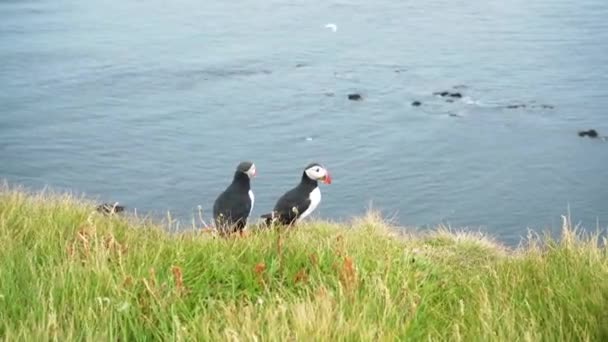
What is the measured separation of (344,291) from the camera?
6.30 meters

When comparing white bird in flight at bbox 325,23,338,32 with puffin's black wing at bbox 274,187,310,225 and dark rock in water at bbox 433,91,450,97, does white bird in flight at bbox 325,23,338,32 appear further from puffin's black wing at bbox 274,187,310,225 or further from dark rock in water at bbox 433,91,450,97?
puffin's black wing at bbox 274,187,310,225

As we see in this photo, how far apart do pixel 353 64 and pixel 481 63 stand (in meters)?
7.59

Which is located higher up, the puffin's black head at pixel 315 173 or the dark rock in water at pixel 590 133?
the puffin's black head at pixel 315 173

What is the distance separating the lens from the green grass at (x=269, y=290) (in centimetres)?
562

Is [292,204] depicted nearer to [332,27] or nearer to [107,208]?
[107,208]

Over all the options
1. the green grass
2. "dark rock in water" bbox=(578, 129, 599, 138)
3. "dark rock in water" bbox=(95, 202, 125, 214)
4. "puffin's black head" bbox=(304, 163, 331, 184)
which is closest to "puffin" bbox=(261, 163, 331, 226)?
"puffin's black head" bbox=(304, 163, 331, 184)

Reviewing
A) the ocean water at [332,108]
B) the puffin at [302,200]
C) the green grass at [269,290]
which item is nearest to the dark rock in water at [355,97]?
the ocean water at [332,108]

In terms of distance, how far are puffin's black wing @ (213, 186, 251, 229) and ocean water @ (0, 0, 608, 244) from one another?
2016 cm

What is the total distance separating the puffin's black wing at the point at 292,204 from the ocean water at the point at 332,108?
63.6 ft

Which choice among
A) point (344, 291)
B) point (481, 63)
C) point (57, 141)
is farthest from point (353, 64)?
point (344, 291)

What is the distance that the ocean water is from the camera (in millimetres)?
42406

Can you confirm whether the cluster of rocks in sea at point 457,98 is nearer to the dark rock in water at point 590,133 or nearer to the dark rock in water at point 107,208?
the dark rock in water at point 590,133

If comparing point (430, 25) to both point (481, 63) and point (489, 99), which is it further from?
point (489, 99)

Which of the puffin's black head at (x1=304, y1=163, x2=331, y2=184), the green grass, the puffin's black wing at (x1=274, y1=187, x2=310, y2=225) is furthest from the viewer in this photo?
the puffin's black head at (x1=304, y1=163, x2=331, y2=184)
